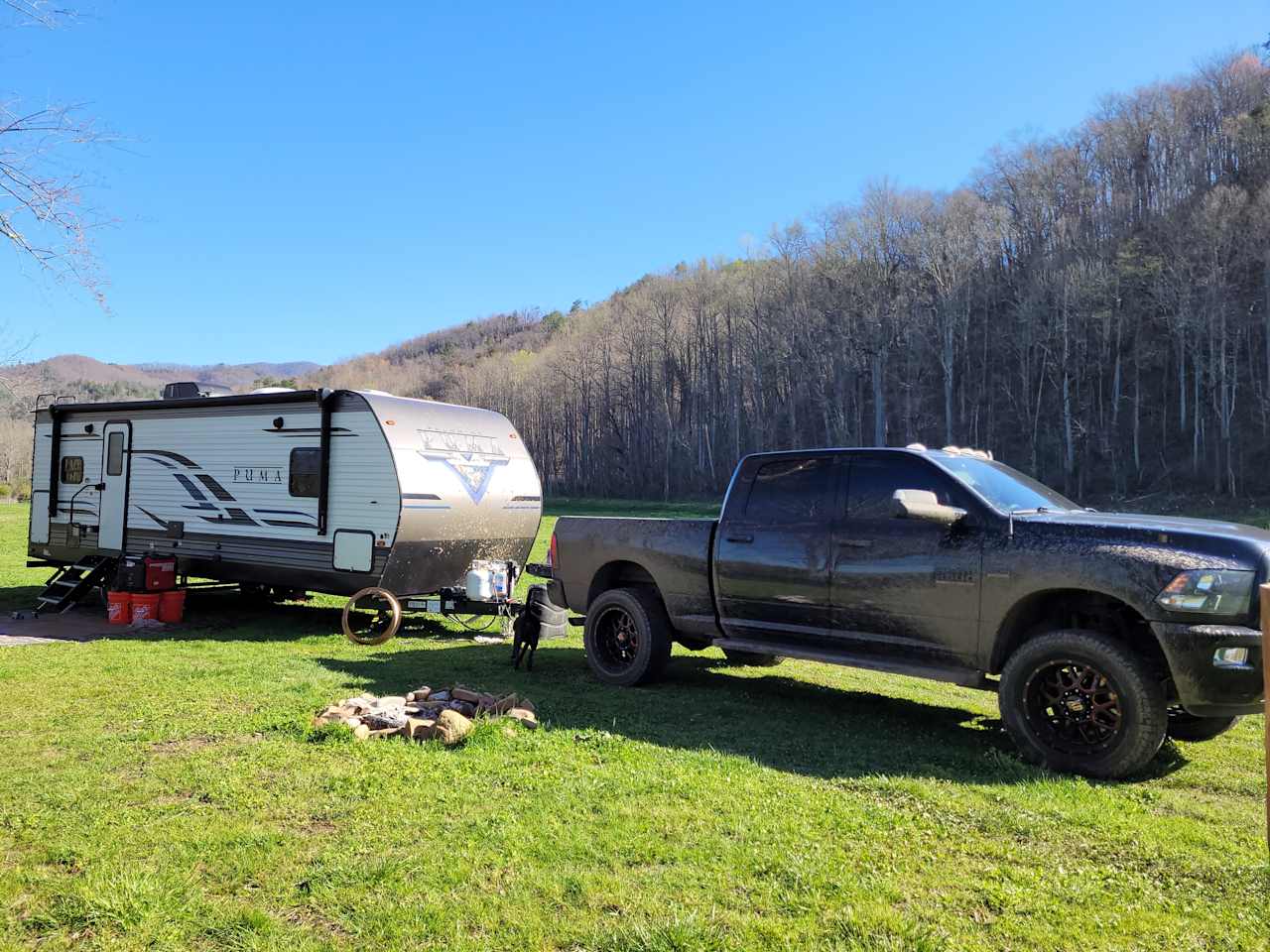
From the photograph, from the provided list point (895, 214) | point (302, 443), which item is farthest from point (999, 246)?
point (302, 443)

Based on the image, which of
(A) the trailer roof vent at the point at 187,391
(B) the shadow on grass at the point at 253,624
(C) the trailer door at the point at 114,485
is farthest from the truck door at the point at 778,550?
(C) the trailer door at the point at 114,485

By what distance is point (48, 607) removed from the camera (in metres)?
13.2

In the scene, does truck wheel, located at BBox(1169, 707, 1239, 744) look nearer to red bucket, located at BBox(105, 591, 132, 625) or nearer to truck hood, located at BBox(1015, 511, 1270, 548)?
truck hood, located at BBox(1015, 511, 1270, 548)

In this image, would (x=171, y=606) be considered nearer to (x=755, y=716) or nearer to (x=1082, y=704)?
(x=755, y=716)

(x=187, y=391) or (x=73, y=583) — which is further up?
(x=187, y=391)

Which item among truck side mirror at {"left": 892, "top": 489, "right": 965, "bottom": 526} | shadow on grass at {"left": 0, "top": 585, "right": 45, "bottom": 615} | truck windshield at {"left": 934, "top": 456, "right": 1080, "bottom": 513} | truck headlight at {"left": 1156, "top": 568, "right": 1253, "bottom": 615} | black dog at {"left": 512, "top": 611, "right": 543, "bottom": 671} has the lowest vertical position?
shadow on grass at {"left": 0, "top": 585, "right": 45, "bottom": 615}

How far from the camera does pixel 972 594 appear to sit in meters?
5.83

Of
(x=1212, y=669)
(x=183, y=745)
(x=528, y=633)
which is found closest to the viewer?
(x=1212, y=669)

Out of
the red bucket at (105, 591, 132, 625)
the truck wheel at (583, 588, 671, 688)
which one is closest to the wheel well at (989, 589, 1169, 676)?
the truck wheel at (583, 588, 671, 688)

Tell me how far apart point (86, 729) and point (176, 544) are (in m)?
6.95

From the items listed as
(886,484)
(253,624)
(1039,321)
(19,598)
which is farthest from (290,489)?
(1039,321)

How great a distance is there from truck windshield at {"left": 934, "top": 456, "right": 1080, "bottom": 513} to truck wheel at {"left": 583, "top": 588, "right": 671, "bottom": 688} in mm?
2929

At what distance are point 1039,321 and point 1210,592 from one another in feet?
134

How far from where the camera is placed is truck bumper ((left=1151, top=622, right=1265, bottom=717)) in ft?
15.8
